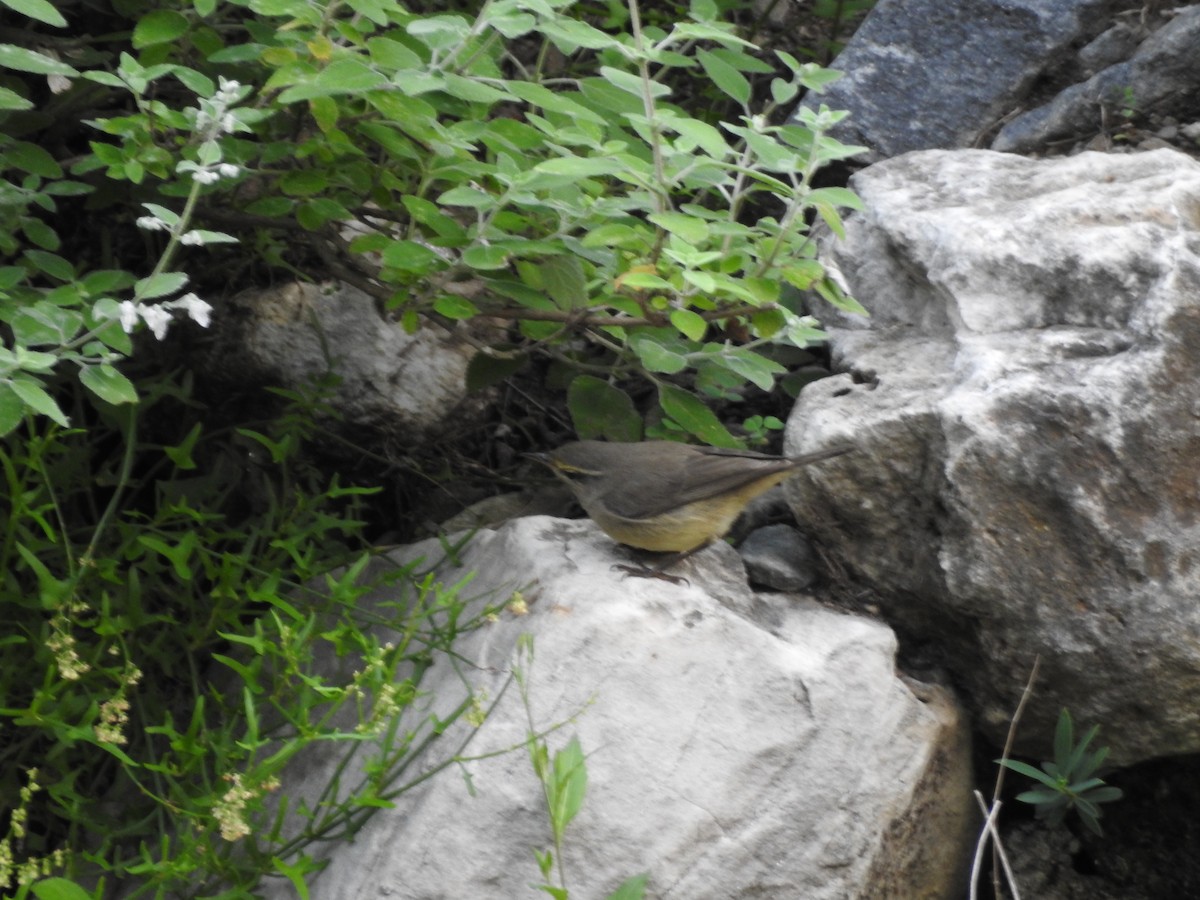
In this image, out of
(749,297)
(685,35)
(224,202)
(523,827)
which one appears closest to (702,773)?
(523,827)

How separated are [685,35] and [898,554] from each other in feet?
4.89

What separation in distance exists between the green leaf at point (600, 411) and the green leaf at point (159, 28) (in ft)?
4.84

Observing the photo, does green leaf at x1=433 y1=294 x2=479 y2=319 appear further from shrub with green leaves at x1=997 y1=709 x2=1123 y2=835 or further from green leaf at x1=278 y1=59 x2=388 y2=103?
shrub with green leaves at x1=997 y1=709 x2=1123 y2=835

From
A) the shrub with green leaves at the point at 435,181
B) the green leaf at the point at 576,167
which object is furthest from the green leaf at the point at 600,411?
the green leaf at the point at 576,167

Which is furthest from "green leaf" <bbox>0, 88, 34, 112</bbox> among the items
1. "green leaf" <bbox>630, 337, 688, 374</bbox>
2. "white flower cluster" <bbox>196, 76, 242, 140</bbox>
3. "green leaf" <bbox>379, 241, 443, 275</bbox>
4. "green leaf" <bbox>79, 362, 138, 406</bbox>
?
"green leaf" <bbox>630, 337, 688, 374</bbox>

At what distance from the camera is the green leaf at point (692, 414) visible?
3809 millimetres

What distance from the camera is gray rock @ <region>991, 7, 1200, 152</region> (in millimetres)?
4746

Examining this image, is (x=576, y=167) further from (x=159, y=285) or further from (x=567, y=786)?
(x=567, y=786)

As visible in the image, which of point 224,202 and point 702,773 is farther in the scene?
point 224,202

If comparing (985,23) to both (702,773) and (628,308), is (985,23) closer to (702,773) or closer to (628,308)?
(628,308)

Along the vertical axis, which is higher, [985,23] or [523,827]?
[985,23]

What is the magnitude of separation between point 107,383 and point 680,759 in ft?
5.15

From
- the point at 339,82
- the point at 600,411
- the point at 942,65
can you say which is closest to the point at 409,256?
the point at 339,82

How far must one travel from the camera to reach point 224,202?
394 cm
